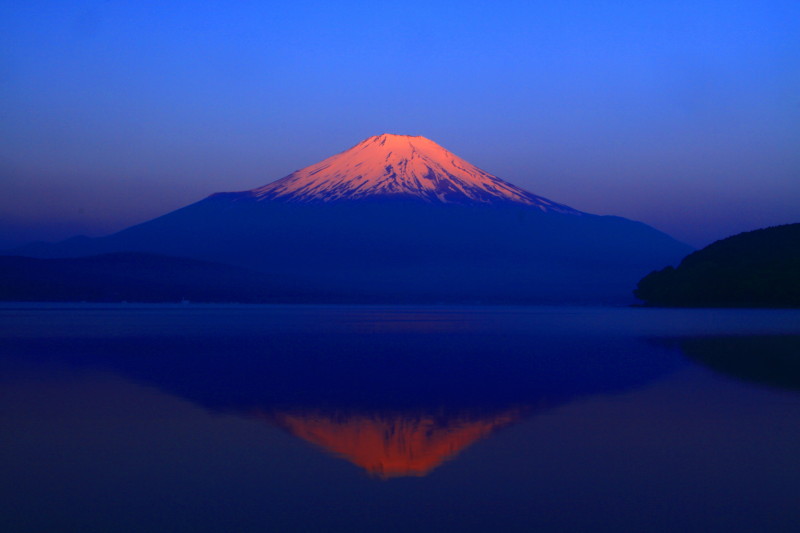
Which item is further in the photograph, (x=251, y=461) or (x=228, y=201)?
(x=228, y=201)

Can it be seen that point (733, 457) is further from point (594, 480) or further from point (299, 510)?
point (299, 510)

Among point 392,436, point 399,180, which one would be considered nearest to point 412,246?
point 399,180

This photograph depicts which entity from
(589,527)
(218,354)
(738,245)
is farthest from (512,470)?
(738,245)

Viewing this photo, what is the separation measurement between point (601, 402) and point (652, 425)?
149 cm

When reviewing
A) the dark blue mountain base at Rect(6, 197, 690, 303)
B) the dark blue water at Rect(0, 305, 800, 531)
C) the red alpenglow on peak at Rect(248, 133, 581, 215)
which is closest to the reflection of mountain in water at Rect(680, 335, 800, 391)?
the dark blue water at Rect(0, 305, 800, 531)

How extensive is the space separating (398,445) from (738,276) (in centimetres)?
4947

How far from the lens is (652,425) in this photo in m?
7.86

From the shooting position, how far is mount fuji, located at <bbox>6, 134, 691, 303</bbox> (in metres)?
96.1

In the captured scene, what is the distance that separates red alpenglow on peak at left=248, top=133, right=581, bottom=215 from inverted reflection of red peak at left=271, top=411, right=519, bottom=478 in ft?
341

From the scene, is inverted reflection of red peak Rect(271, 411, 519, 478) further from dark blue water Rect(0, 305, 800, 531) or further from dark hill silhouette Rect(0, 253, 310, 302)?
dark hill silhouette Rect(0, 253, 310, 302)

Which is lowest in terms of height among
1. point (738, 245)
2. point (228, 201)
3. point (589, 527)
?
point (589, 527)

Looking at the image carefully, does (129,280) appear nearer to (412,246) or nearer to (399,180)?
(412,246)

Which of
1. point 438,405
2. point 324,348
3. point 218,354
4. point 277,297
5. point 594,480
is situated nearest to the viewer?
point 594,480

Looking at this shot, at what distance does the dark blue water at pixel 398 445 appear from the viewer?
497 centimetres
